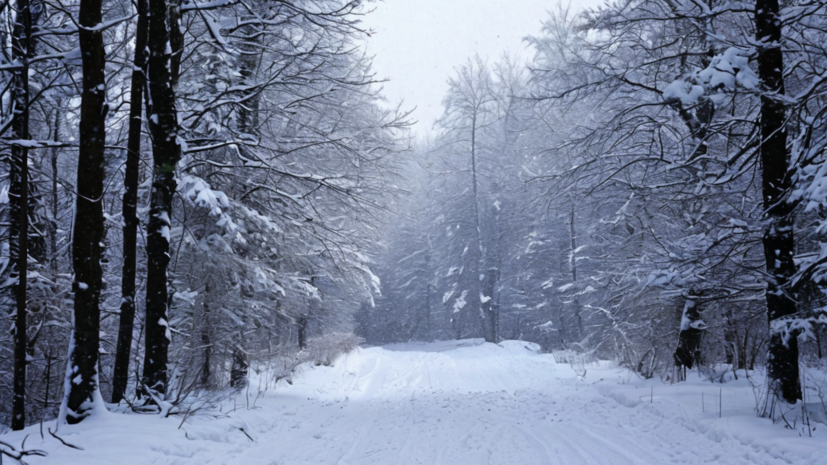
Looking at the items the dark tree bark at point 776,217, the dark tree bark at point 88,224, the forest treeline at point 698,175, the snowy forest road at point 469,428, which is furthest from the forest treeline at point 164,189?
the dark tree bark at point 776,217

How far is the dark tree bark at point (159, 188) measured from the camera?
20.1 ft

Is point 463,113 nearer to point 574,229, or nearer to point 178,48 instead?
point 574,229

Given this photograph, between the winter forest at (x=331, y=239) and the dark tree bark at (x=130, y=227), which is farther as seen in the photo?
the dark tree bark at (x=130, y=227)

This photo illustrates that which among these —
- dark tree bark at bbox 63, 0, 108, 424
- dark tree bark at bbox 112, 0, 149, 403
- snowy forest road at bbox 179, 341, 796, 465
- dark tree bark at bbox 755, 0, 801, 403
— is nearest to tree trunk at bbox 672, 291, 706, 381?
snowy forest road at bbox 179, 341, 796, 465

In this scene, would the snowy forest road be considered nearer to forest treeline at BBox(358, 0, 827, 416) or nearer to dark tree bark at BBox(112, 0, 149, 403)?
forest treeline at BBox(358, 0, 827, 416)

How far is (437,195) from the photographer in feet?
104

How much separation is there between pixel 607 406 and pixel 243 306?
691 cm

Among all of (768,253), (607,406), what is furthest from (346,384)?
(768,253)

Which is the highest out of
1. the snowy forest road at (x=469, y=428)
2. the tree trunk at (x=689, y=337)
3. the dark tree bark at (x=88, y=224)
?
the dark tree bark at (x=88, y=224)

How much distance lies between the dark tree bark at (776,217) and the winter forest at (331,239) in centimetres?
3

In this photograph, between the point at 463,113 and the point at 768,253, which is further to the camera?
the point at 463,113

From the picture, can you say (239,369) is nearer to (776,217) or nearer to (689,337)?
(689,337)

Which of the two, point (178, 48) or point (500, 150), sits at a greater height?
point (500, 150)

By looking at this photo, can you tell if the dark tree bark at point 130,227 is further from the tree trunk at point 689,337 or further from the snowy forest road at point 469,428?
the tree trunk at point 689,337
